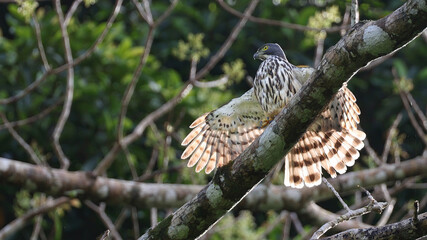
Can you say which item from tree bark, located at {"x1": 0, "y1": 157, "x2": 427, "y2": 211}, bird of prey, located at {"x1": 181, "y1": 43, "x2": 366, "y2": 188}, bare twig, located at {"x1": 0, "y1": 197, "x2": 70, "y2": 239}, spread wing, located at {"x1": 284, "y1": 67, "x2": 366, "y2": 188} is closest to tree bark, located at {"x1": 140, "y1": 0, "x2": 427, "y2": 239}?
bird of prey, located at {"x1": 181, "y1": 43, "x2": 366, "y2": 188}

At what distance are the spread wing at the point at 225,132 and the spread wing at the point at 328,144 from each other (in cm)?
45

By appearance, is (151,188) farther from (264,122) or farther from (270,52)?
(270,52)

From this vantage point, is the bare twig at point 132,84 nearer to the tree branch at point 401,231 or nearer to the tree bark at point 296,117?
the tree bark at point 296,117

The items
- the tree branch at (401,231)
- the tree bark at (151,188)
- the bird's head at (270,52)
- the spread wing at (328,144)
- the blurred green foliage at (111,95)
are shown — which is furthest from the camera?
the blurred green foliage at (111,95)

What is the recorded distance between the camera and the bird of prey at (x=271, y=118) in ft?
15.1

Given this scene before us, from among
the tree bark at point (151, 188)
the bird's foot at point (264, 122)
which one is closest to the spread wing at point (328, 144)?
the bird's foot at point (264, 122)

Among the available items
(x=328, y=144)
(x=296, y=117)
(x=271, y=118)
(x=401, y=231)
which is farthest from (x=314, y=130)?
(x=401, y=231)

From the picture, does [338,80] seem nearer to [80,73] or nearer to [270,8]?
[80,73]

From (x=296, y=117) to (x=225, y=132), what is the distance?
2225mm

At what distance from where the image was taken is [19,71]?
24.0ft

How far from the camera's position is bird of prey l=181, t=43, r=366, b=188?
4.60 meters

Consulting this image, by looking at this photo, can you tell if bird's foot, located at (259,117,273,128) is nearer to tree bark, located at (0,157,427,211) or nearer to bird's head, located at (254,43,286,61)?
bird's head, located at (254,43,286,61)

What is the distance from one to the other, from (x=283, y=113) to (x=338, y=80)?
0.31 meters

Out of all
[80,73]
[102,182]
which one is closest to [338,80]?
[102,182]
